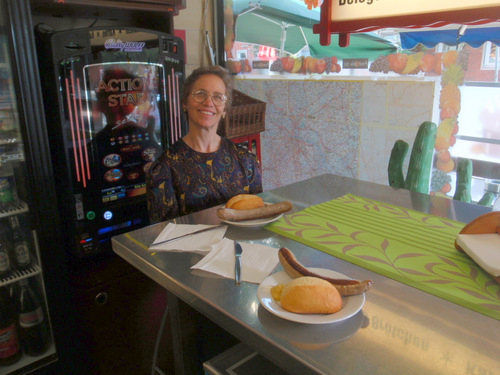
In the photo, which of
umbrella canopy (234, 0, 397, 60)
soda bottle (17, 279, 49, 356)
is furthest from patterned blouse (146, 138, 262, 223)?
umbrella canopy (234, 0, 397, 60)

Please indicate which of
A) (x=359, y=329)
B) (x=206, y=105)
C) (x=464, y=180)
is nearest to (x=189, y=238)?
(x=359, y=329)

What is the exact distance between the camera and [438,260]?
1.23 metres

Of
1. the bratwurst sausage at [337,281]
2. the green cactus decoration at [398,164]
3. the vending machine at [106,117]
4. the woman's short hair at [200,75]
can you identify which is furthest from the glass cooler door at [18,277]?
Result: the green cactus decoration at [398,164]

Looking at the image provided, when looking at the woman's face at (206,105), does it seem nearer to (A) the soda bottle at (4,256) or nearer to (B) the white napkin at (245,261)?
(B) the white napkin at (245,261)

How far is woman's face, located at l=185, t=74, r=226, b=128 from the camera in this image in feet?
6.84

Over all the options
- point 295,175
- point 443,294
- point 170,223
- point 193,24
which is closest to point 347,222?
point 443,294

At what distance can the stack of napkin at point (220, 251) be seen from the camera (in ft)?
3.90

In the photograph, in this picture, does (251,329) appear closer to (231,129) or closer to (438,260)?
(438,260)

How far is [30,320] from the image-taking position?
2352 mm

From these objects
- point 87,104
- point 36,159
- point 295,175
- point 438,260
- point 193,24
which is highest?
point 193,24

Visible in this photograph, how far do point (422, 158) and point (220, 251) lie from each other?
1232mm

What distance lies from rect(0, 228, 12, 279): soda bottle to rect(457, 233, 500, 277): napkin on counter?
2.20m

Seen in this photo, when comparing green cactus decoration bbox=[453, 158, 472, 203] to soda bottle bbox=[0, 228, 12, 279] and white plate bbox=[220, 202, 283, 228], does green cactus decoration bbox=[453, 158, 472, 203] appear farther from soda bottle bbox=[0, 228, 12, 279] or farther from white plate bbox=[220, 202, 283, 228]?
soda bottle bbox=[0, 228, 12, 279]

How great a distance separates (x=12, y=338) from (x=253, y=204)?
1.67 m
